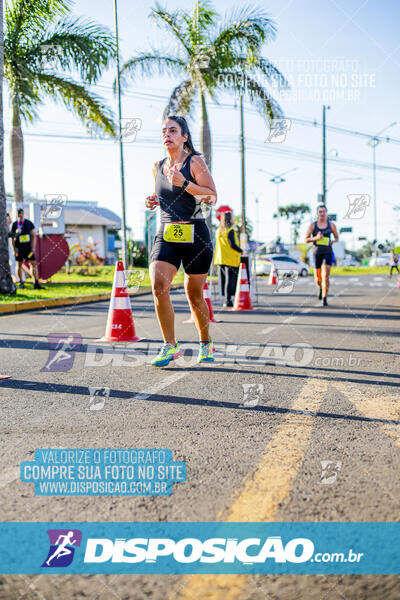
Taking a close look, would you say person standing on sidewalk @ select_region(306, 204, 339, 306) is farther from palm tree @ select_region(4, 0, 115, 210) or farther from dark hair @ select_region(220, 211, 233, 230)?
palm tree @ select_region(4, 0, 115, 210)

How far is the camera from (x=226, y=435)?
2.88 m

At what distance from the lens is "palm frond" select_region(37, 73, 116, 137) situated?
57.7 ft

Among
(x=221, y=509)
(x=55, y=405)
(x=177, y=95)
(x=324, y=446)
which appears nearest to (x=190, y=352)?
(x=55, y=405)

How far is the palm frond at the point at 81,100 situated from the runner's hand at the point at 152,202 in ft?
45.2

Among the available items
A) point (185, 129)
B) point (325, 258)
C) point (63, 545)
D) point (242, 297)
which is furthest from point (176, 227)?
point (325, 258)

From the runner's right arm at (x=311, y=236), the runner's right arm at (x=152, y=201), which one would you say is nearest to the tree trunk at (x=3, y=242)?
the runner's right arm at (x=311, y=236)

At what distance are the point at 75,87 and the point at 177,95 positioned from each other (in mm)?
4622

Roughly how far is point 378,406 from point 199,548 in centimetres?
201

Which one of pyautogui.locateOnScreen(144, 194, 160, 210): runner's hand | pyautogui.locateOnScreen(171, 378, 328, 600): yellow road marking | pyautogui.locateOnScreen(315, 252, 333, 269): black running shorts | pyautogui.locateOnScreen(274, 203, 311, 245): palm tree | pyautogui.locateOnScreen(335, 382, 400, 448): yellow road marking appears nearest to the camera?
pyautogui.locateOnScreen(171, 378, 328, 600): yellow road marking

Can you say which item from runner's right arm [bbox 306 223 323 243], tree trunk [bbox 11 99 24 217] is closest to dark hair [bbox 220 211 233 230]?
runner's right arm [bbox 306 223 323 243]

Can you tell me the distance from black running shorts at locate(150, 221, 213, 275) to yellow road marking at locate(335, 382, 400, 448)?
1.52 metres

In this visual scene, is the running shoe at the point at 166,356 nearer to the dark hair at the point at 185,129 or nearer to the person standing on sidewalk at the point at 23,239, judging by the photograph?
the dark hair at the point at 185,129

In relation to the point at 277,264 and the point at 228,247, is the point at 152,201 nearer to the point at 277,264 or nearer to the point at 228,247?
the point at 228,247

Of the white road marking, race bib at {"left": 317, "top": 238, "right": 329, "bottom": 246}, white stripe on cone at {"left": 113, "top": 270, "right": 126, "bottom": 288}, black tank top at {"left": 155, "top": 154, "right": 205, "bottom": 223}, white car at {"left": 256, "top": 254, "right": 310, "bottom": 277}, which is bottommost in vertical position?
white car at {"left": 256, "top": 254, "right": 310, "bottom": 277}
